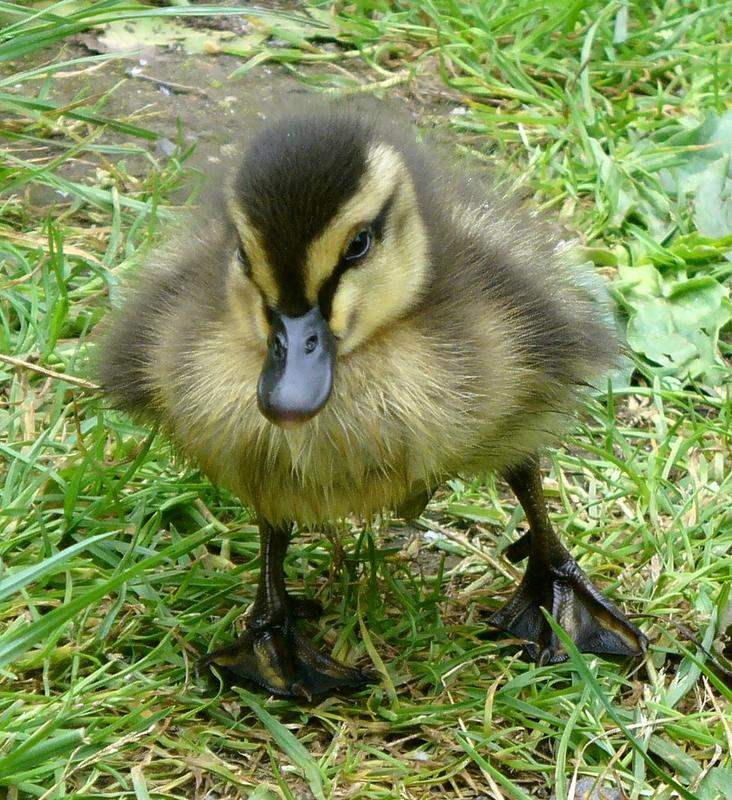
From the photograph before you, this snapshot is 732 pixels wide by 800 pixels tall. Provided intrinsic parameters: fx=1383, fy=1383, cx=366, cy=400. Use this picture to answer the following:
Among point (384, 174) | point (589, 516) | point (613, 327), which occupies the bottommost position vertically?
point (589, 516)

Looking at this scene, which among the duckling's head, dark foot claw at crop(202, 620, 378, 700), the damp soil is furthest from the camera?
the damp soil

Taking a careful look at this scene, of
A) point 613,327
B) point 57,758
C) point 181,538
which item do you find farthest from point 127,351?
point 613,327

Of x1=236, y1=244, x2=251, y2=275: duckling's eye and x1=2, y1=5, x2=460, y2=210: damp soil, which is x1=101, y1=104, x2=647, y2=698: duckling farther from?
x1=2, y1=5, x2=460, y2=210: damp soil

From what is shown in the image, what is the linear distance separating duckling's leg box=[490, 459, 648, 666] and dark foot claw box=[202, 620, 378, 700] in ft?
1.01

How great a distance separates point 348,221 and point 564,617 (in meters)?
0.94

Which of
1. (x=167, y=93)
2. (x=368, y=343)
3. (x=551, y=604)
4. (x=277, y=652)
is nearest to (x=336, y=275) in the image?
(x=368, y=343)

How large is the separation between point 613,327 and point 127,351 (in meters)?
0.88

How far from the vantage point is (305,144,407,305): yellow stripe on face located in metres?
A: 1.93

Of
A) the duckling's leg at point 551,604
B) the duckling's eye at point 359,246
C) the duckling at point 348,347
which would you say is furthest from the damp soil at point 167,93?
the duckling's eye at point 359,246

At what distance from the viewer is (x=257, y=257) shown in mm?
1971

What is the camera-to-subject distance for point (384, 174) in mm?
2051

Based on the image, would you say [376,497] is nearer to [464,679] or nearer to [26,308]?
[464,679]

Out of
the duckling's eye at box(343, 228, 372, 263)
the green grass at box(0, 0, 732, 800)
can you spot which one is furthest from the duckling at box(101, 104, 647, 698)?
the green grass at box(0, 0, 732, 800)

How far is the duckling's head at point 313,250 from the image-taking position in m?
1.91
